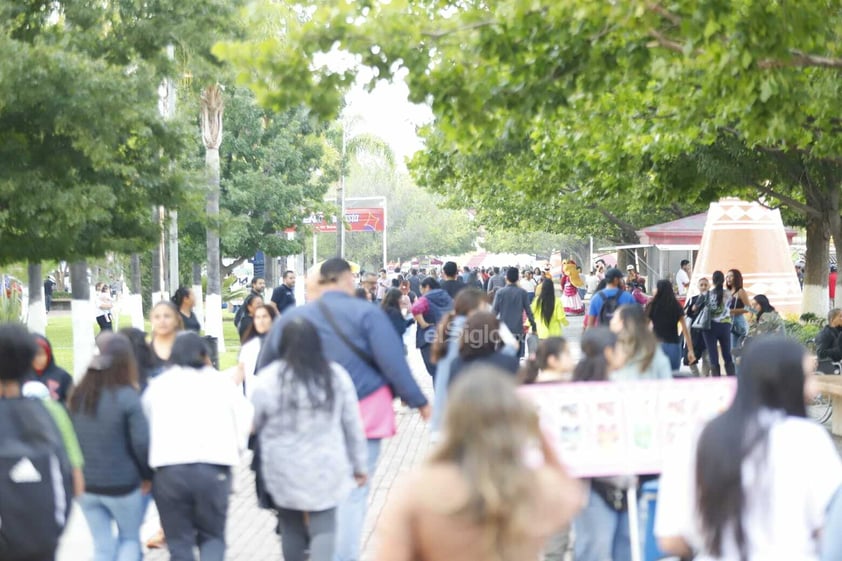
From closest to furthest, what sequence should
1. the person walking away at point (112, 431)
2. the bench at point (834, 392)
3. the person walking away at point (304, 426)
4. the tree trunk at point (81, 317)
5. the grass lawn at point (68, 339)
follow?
the person walking away at point (304, 426) < the person walking away at point (112, 431) < the bench at point (834, 392) < the tree trunk at point (81, 317) < the grass lawn at point (68, 339)

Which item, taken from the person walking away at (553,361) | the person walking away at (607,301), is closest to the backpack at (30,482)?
the person walking away at (553,361)

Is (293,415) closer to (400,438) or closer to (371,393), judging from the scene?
(371,393)

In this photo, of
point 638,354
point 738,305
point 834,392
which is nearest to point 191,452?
point 638,354

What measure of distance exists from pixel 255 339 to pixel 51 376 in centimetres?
241

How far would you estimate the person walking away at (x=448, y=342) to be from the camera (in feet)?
30.9

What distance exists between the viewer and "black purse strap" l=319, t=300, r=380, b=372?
7.80 meters

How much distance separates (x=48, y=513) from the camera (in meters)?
5.76

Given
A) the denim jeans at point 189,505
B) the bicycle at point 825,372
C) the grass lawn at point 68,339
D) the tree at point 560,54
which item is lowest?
the grass lawn at point 68,339

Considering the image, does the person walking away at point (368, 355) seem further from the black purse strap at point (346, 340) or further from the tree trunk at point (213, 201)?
the tree trunk at point (213, 201)

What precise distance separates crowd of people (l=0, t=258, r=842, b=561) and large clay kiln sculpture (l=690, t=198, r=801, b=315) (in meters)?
22.7

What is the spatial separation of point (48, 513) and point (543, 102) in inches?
279

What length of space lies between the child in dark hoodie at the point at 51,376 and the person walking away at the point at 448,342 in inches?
93.0

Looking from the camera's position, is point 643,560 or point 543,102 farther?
point 543,102

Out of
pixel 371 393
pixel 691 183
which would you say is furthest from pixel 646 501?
pixel 691 183
